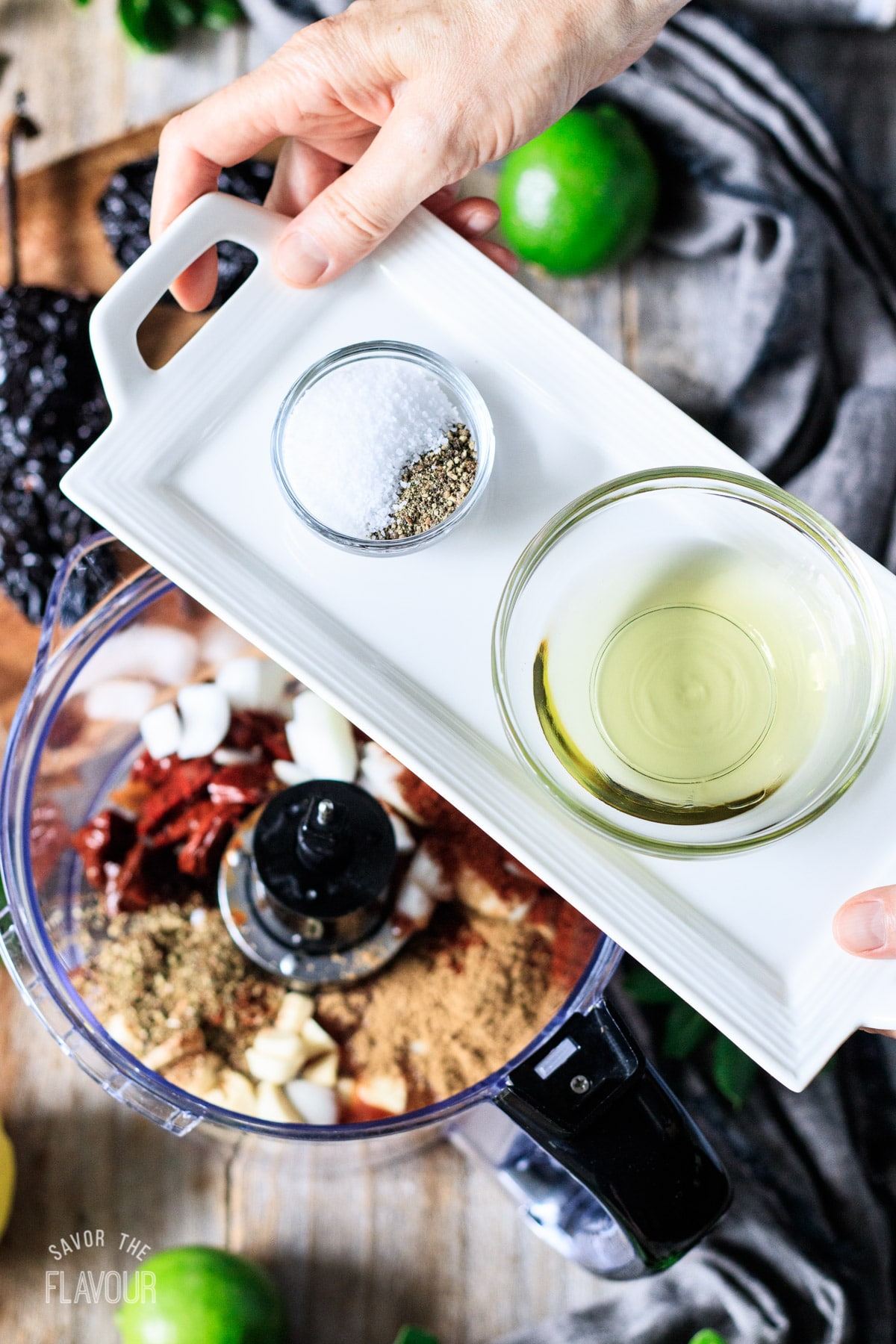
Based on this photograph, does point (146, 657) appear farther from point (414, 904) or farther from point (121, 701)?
point (414, 904)

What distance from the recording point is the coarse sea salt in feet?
2.56

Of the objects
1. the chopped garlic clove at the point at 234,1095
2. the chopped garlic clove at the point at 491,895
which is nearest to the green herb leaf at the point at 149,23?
the chopped garlic clove at the point at 491,895

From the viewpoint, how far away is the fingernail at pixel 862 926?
704mm

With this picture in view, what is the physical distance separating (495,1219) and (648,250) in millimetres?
1069

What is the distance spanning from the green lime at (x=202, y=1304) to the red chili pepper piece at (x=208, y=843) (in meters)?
0.36

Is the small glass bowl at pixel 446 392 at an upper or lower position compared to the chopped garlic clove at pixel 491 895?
upper

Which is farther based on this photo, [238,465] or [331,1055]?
[331,1055]

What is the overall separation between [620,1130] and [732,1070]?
15.6 inches

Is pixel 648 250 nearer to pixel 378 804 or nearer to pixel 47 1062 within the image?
pixel 378 804

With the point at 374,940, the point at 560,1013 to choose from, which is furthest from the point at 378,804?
the point at 560,1013

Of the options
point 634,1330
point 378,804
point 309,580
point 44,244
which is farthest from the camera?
point 44,244

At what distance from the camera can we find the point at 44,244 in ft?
3.92

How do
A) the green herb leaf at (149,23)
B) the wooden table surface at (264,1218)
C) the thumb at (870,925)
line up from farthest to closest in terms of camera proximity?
the green herb leaf at (149,23) → the wooden table surface at (264,1218) → the thumb at (870,925)

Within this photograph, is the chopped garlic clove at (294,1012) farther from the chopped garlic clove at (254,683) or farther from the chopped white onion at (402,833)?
the chopped garlic clove at (254,683)
